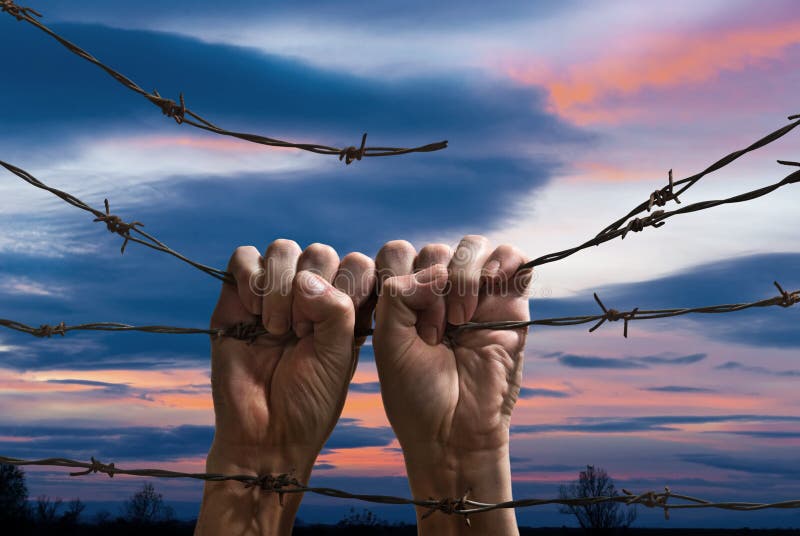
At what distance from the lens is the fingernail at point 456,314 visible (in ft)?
7.42

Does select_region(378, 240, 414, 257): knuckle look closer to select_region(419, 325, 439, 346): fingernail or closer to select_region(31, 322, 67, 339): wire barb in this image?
select_region(419, 325, 439, 346): fingernail

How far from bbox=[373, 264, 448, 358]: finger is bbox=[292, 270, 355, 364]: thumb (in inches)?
3.8

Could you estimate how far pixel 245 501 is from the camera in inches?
90.0

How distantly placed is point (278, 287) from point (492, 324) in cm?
61

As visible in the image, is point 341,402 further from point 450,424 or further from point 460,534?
point 460,534

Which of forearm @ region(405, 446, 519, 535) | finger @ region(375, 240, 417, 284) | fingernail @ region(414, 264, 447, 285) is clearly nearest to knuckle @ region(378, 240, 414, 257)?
finger @ region(375, 240, 417, 284)

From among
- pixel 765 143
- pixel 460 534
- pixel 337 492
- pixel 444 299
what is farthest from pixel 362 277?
pixel 765 143

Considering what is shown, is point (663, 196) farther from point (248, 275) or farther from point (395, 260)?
point (248, 275)

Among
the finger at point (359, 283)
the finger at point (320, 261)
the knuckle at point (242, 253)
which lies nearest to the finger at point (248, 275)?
the knuckle at point (242, 253)

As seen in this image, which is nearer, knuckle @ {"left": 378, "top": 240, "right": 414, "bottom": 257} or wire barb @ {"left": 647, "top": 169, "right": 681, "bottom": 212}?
wire barb @ {"left": 647, "top": 169, "right": 681, "bottom": 212}

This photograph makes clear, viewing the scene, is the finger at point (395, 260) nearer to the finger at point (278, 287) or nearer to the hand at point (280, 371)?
the hand at point (280, 371)

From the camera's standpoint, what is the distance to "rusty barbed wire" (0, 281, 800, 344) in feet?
6.12

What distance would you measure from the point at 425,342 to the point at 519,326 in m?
0.27

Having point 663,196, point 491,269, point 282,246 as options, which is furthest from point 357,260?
point 663,196
